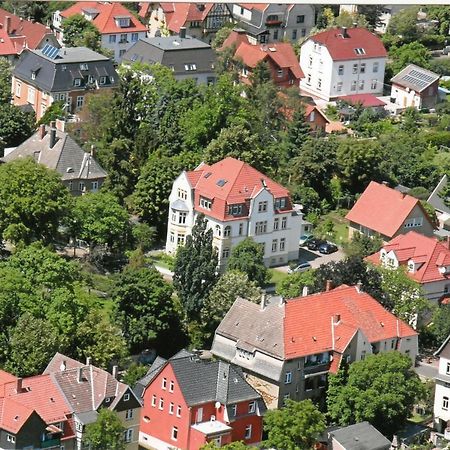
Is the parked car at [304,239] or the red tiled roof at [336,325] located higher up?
the red tiled roof at [336,325]

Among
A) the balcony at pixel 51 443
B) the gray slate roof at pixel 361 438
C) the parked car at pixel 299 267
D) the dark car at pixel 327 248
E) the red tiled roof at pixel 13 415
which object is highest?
the red tiled roof at pixel 13 415

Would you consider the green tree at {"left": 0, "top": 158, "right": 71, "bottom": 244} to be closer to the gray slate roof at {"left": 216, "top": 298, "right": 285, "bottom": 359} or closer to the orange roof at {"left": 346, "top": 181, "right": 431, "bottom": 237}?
the gray slate roof at {"left": 216, "top": 298, "right": 285, "bottom": 359}

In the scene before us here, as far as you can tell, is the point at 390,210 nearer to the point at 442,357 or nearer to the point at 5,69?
the point at 442,357

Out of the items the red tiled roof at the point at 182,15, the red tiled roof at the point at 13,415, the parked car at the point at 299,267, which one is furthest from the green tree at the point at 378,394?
the red tiled roof at the point at 182,15

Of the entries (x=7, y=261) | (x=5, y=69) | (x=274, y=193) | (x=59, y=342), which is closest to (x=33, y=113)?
(x=5, y=69)

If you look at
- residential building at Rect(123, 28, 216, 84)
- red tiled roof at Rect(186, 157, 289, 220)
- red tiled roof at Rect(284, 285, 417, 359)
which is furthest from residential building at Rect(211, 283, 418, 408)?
residential building at Rect(123, 28, 216, 84)

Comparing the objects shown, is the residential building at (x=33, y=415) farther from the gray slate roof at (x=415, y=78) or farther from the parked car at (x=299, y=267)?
the gray slate roof at (x=415, y=78)

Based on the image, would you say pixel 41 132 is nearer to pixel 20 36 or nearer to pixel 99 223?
pixel 99 223
